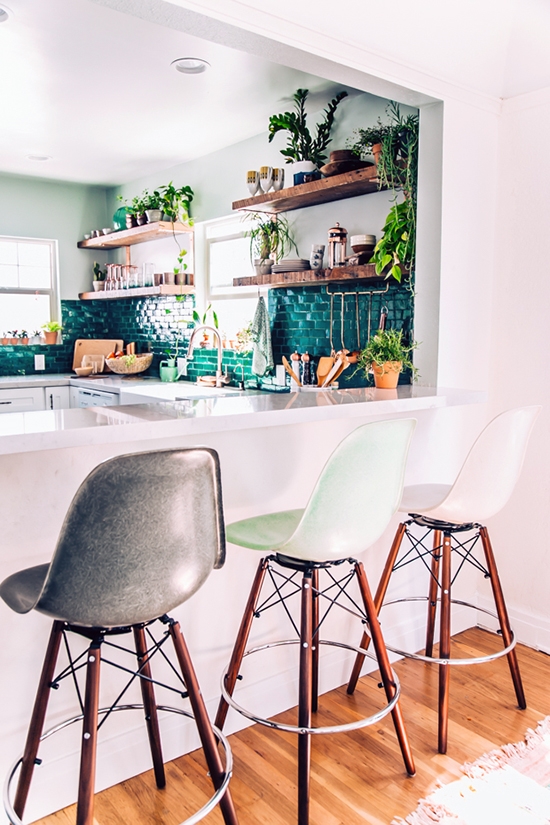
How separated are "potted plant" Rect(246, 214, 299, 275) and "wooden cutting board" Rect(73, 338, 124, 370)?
236cm

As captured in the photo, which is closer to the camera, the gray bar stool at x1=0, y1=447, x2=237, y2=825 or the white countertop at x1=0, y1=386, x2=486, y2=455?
the gray bar stool at x1=0, y1=447, x2=237, y2=825

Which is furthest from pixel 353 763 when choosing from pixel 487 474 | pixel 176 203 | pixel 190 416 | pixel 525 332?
pixel 176 203

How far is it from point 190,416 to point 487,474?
1.06m

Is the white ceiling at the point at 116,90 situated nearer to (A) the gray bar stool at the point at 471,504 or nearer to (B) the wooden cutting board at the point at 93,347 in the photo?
(B) the wooden cutting board at the point at 93,347

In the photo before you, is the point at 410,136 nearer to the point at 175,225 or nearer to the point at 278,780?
the point at 175,225

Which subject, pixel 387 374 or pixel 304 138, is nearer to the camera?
pixel 387 374

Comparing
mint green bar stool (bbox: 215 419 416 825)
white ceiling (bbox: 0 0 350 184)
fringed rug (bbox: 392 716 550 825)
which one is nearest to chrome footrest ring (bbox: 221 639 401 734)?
mint green bar stool (bbox: 215 419 416 825)

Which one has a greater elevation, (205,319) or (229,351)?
(205,319)

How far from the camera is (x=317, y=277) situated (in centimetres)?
364

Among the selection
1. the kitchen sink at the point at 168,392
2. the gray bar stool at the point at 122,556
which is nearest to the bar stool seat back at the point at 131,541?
the gray bar stool at the point at 122,556

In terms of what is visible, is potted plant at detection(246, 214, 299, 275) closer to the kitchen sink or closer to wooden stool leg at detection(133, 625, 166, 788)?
the kitchen sink

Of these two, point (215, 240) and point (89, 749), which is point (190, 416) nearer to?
point (89, 749)

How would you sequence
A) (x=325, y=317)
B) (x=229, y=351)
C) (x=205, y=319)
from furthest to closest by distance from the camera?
(x=205, y=319) < (x=229, y=351) < (x=325, y=317)

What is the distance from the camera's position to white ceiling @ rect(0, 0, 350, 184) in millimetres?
3025
